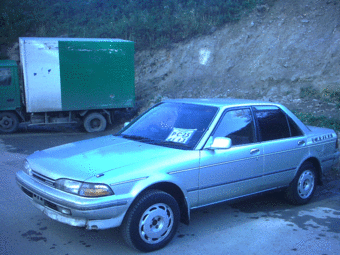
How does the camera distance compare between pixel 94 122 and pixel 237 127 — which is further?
pixel 94 122

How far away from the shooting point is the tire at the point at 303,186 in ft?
17.5

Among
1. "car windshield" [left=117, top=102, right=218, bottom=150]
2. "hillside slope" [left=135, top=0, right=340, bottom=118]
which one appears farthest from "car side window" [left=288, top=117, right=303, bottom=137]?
"hillside slope" [left=135, top=0, right=340, bottom=118]

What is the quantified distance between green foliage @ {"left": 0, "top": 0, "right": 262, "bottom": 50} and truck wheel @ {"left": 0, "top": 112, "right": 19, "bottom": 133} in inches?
301

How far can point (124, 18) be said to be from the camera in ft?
64.4

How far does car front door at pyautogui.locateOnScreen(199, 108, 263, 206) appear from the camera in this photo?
4.23 m

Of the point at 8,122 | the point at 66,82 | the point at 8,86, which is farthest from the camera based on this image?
the point at 8,122

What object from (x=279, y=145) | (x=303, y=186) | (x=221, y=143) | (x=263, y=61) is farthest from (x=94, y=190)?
(x=263, y=61)

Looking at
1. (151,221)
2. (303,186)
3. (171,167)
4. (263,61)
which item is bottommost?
(303,186)

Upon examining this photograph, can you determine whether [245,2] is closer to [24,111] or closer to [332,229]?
[24,111]

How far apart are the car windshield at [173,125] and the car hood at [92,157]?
0.71 ft

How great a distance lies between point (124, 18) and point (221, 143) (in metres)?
17.0

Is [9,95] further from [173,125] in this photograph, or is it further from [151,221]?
[151,221]

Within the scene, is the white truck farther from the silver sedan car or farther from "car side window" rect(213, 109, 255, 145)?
"car side window" rect(213, 109, 255, 145)

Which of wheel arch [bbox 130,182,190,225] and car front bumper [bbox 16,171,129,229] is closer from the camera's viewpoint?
car front bumper [bbox 16,171,129,229]
